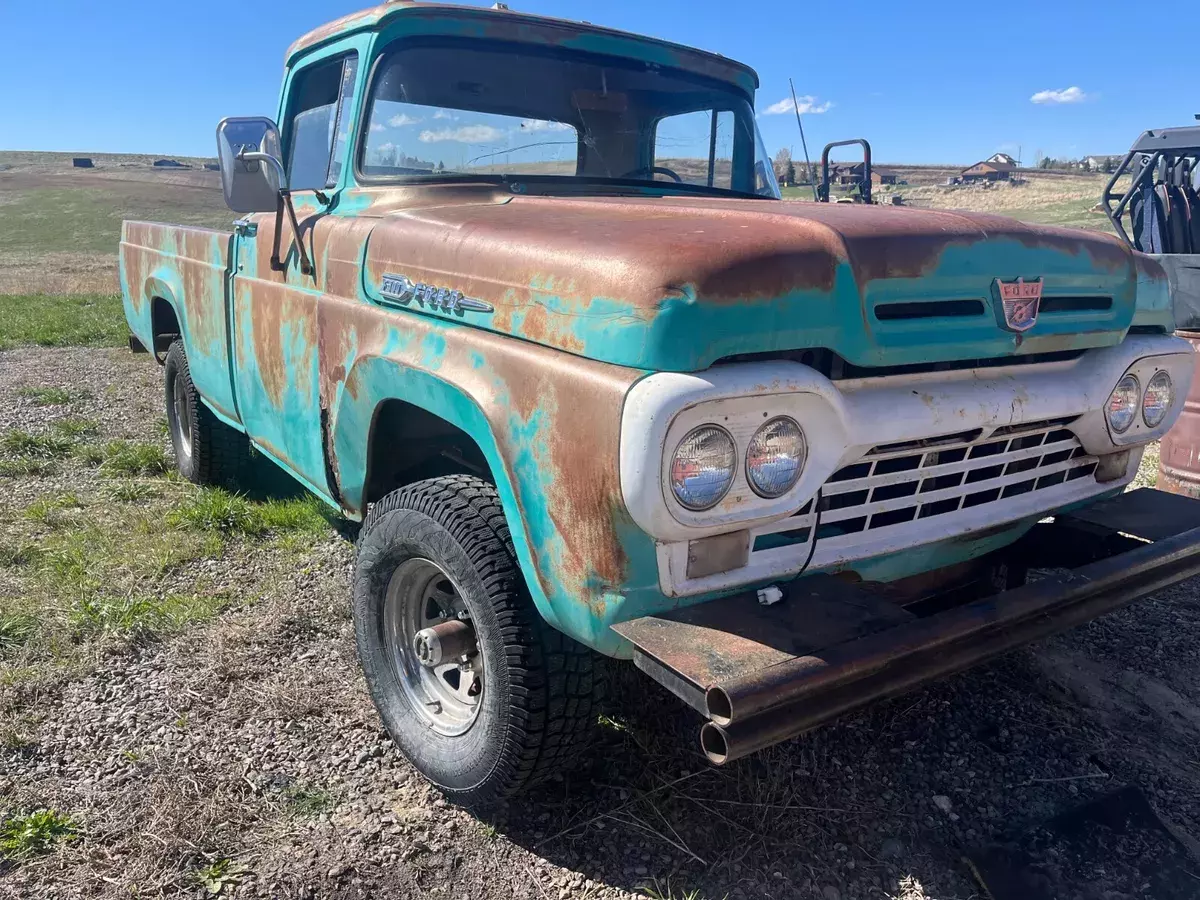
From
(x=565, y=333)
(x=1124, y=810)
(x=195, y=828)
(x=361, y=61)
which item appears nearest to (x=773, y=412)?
(x=565, y=333)

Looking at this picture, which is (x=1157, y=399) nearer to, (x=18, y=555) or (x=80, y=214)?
(x=18, y=555)

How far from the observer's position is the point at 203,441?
479 cm

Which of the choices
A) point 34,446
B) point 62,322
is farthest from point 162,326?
point 62,322

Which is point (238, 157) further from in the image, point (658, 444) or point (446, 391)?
point (658, 444)

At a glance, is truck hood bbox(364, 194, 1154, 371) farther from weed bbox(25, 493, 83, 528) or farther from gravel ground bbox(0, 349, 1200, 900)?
weed bbox(25, 493, 83, 528)

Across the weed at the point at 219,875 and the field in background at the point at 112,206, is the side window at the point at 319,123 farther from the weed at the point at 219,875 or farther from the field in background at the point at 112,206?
the field in background at the point at 112,206

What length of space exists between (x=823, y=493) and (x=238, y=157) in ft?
7.51

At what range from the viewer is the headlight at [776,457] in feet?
5.86

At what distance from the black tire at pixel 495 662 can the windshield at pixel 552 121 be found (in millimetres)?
1278

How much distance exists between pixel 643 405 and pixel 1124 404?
159 cm

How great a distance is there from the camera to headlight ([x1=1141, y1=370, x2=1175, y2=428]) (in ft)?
8.29

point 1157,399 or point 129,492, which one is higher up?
point 1157,399

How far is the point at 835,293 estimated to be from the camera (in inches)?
73.1

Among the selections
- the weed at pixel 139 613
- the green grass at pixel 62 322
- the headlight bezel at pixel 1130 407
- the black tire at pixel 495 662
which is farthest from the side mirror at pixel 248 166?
the green grass at pixel 62 322
